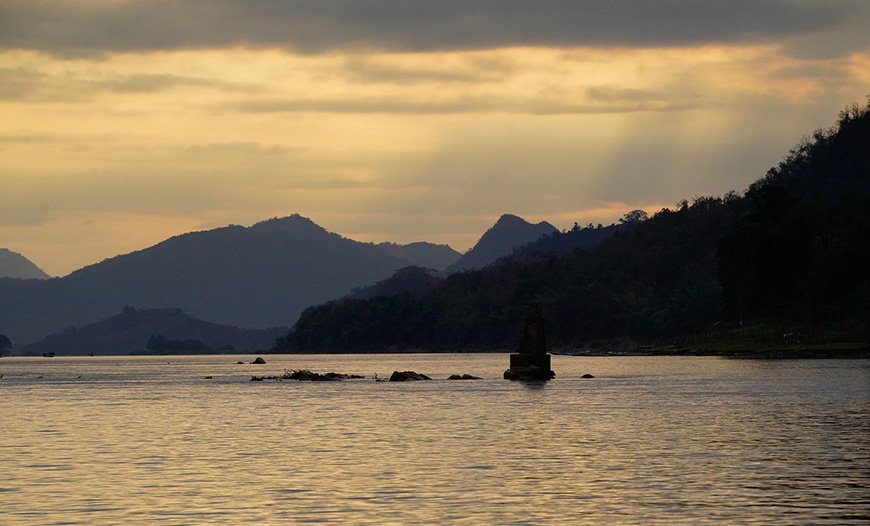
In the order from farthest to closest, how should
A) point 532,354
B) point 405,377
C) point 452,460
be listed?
point 405,377 < point 532,354 < point 452,460

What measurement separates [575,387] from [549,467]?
7657 centimetres

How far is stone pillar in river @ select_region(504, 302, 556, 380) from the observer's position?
13488 centimetres

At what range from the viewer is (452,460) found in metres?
57.5

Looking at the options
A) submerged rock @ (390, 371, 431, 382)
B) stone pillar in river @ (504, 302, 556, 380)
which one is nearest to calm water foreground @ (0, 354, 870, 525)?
stone pillar in river @ (504, 302, 556, 380)

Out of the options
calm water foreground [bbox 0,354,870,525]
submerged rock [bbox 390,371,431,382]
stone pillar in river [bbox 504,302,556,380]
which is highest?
stone pillar in river [bbox 504,302,556,380]

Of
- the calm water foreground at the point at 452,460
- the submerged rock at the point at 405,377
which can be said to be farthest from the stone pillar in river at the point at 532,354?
the calm water foreground at the point at 452,460

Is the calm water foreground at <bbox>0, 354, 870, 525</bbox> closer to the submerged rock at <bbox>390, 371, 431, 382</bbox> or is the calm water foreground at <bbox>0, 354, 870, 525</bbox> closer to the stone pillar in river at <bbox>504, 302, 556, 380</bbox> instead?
the stone pillar in river at <bbox>504, 302, 556, 380</bbox>

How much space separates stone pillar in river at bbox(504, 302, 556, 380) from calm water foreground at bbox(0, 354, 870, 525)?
76.8 ft

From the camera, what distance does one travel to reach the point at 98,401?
120 m

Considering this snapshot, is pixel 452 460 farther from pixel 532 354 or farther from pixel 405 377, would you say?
pixel 405 377

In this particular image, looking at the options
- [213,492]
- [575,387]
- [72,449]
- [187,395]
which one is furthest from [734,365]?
[213,492]

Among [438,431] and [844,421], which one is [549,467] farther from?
[844,421]

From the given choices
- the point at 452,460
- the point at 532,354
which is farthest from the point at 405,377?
the point at 452,460

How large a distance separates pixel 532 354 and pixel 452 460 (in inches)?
3297
